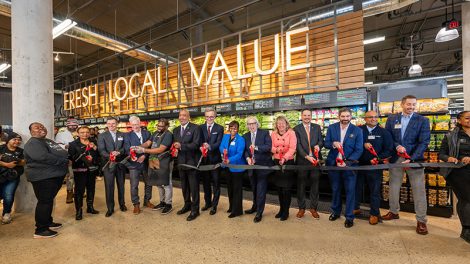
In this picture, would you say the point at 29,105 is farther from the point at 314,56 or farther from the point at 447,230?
the point at 447,230

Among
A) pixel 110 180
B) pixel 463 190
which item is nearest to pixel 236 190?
pixel 110 180

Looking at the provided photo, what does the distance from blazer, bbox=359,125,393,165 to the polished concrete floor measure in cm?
101

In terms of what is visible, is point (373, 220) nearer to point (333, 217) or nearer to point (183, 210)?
point (333, 217)

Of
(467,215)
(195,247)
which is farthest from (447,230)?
(195,247)

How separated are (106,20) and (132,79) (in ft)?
8.44

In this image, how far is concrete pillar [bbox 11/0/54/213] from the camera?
404 centimetres

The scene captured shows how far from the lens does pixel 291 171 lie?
3645 mm

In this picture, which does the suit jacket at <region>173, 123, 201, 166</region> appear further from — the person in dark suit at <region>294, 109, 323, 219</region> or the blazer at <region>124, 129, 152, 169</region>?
the person in dark suit at <region>294, 109, 323, 219</region>

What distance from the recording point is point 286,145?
141 inches

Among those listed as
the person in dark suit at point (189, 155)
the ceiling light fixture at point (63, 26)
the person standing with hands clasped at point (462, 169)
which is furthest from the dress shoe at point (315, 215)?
the ceiling light fixture at point (63, 26)

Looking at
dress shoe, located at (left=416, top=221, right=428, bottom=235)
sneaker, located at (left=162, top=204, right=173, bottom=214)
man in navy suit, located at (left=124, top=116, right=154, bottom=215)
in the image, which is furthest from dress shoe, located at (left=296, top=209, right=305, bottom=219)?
man in navy suit, located at (left=124, top=116, right=154, bottom=215)

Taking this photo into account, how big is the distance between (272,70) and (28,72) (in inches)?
186

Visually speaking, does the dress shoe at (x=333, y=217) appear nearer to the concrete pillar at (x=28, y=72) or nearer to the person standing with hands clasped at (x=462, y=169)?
the person standing with hands clasped at (x=462, y=169)

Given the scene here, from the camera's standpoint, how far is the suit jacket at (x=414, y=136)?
10.3 feet
